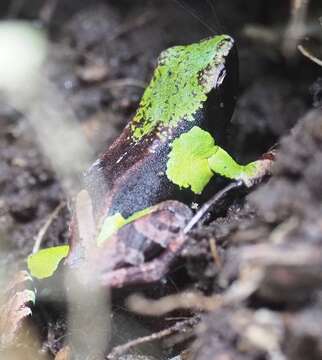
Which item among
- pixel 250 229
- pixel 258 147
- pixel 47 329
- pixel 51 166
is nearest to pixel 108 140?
pixel 51 166

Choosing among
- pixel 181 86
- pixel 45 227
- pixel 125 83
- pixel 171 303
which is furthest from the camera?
pixel 125 83

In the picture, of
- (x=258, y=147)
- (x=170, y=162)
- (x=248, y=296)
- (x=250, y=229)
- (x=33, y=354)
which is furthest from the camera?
(x=258, y=147)

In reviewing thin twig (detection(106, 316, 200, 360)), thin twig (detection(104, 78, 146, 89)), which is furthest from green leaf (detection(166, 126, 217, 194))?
thin twig (detection(104, 78, 146, 89))

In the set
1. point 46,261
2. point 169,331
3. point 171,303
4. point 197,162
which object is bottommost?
point 169,331

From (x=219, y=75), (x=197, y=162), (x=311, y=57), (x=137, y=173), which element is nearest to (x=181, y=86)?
(x=219, y=75)

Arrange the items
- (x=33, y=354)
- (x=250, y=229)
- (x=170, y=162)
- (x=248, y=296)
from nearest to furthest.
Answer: (x=248, y=296)
(x=250, y=229)
(x=33, y=354)
(x=170, y=162)

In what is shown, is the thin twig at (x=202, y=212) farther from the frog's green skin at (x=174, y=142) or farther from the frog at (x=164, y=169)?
the frog's green skin at (x=174, y=142)

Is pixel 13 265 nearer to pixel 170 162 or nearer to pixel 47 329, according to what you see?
pixel 47 329

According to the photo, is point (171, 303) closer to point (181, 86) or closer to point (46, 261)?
point (46, 261)
